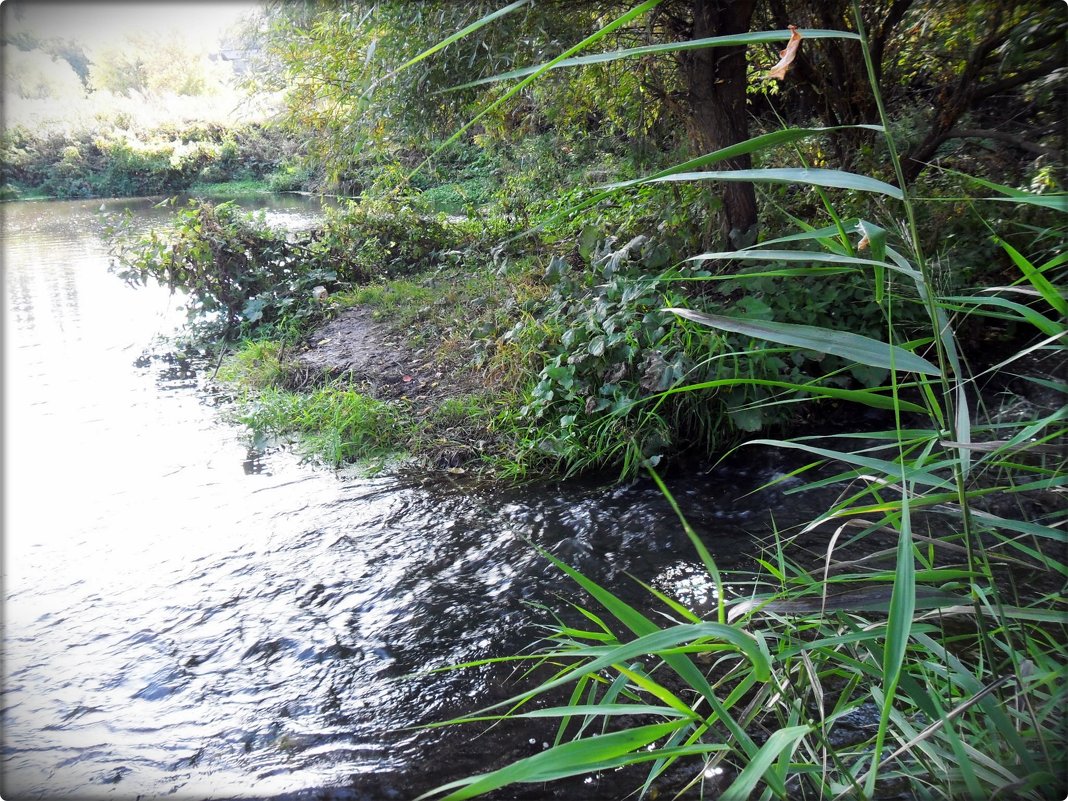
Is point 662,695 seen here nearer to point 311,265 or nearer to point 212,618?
point 212,618

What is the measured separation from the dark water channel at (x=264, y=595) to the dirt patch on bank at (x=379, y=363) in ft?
2.69

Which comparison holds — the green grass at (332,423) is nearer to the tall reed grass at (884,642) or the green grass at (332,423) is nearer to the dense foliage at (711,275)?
the dense foliage at (711,275)

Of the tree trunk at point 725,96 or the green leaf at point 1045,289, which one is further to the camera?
the tree trunk at point 725,96

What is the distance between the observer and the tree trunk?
388 centimetres

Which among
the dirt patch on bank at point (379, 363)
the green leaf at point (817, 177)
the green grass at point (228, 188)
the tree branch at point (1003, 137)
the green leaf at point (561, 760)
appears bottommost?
the dirt patch on bank at point (379, 363)

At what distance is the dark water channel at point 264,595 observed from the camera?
1.86 metres

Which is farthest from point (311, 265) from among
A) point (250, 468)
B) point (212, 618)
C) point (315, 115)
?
point (212, 618)

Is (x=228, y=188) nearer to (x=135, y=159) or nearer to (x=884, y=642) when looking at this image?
(x=135, y=159)

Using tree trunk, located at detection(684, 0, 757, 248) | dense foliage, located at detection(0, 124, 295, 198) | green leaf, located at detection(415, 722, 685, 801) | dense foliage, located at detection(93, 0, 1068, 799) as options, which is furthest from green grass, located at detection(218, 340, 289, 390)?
green leaf, located at detection(415, 722, 685, 801)

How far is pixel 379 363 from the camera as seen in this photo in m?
4.79

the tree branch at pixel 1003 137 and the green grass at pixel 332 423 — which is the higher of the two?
the tree branch at pixel 1003 137

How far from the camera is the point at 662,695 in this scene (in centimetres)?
100

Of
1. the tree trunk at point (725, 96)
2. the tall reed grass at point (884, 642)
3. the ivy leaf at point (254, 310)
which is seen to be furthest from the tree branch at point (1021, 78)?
the ivy leaf at point (254, 310)

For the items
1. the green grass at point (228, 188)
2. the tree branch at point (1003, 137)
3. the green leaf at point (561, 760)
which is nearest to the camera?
the green leaf at point (561, 760)
